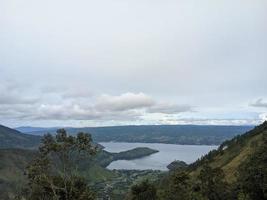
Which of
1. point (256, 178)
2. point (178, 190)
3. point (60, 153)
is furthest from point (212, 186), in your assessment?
point (60, 153)

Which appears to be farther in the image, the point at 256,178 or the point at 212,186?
the point at 212,186

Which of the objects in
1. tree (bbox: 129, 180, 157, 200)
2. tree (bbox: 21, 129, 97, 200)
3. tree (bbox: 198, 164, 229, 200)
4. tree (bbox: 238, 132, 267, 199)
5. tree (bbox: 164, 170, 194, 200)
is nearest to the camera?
tree (bbox: 21, 129, 97, 200)

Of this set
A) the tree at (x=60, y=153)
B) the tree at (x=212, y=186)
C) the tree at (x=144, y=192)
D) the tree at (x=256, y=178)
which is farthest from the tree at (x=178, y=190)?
the tree at (x=60, y=153)

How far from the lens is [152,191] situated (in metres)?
110

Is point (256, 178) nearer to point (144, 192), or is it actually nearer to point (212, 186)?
point (212, 186)

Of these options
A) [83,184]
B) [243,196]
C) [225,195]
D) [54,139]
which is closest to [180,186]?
[225,195]

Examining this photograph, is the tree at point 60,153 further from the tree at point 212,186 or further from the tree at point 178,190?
the tree at point 212,186

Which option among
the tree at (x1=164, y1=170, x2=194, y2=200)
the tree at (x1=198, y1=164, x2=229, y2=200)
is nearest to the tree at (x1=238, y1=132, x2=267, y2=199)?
the tree at (x1=198, y1=164, x2=229, y2=200)

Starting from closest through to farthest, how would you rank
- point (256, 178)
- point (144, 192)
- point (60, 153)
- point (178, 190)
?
1. point (60, 153)
2. point (256, 178)
3. point (178, 190)
4. point (144, 192)

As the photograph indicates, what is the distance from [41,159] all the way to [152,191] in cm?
5365

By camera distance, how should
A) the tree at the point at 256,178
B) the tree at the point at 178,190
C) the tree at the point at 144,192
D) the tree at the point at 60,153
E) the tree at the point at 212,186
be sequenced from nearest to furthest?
the tree at the point at 60,153 < the tree at the point at 256,178 < the tree at the point at 178,190 < the tree at the point at 212,186 < the tree at the point at 144,192

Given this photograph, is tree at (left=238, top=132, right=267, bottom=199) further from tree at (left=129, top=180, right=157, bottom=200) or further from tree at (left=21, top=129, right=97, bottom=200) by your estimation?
tree at (left=21, top=129, right=97, bottom=200)

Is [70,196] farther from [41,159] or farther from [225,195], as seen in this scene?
[225,195]

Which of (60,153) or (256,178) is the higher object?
(60,153)
